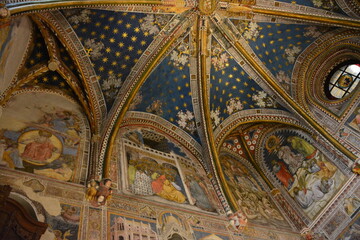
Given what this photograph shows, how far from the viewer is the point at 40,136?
909cm


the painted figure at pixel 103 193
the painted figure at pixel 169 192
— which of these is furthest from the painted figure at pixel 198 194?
the painted figure at pixel 103 193

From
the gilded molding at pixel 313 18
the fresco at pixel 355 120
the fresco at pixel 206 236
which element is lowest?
the fresco at pixel 206 236

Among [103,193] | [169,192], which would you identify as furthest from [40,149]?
[169,192]

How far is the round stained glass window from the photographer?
12.0m

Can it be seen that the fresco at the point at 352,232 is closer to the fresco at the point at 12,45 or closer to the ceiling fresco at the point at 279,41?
the ceiling fresco at the point at 279,41

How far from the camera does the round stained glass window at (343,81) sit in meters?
12.0

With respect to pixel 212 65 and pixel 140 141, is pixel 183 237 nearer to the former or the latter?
pixel 140 141

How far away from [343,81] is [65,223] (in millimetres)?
9970

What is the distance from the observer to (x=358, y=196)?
10.4 meters

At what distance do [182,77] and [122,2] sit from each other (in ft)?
11.5

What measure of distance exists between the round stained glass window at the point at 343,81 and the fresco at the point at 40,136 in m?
8.59

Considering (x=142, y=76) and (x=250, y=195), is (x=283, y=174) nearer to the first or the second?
(x=250, y=195)

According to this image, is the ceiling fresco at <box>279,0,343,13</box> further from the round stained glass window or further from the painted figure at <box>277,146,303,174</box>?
the painted figure at <box>277,146,303,174</box>

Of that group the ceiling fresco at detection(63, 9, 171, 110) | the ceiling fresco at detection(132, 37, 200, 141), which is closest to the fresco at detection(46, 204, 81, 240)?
the ceiling fresco at detection(63, 9, 171, 110)
